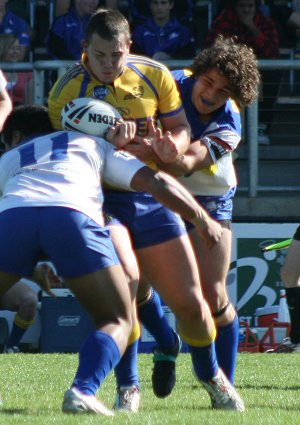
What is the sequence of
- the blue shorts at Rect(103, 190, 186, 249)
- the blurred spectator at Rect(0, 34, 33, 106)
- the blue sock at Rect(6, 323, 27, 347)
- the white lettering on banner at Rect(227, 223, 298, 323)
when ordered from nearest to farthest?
the blue shorts at Rect(103, 190, 186, 249)
the blue sock at Rect(6, 323, 27, 347)
the white lettering on banner at Rect(227, 223, 298, 323)
the blurred spectator at Rect(0, 34, 33, 106)

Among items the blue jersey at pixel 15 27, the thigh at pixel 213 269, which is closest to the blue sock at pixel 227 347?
the thigh at pixel 213 269

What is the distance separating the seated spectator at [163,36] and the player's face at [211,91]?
276 inches

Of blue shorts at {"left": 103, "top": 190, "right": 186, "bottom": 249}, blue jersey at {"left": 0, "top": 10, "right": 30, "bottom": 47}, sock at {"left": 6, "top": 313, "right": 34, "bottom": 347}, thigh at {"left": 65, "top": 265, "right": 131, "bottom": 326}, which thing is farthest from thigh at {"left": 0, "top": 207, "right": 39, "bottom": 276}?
blue jersey at {"left": 0, "top": 10, "right": 30, "bottom": 47}

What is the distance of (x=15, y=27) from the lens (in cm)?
1308

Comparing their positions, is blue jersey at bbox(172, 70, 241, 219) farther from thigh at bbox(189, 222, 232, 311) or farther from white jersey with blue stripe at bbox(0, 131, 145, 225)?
white jersey with blue stripe at bbox(0, 131, 145, 225)

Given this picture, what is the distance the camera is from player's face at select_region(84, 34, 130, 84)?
16.6 feet

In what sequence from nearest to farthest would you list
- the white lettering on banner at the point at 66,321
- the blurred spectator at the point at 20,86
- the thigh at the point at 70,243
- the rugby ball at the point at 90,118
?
the thigh at the point at 70,243 → the rugby ball at the point at 90,118 → the white lettering on banner at the point at 66,321 → the blurred spectator at the point at 20,86

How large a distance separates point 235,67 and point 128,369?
60.8 inches

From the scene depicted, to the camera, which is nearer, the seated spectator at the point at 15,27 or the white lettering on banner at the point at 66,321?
the white lettering on banner at the point at 66,321

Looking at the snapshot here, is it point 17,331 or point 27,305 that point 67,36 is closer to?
point 27,305

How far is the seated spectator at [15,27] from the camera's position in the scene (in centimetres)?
1298

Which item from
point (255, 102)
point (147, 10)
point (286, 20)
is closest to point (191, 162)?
point (255, 102)

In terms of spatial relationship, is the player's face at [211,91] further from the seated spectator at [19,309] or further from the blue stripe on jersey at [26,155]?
the seated spectator at [19,309]

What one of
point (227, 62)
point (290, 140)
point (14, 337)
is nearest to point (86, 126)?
point (227, 62)
